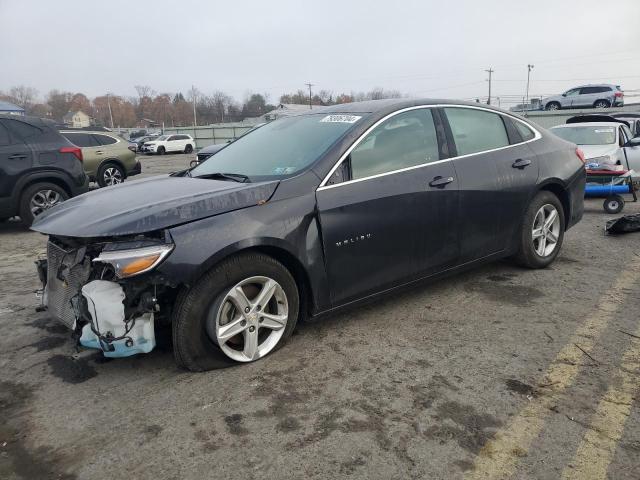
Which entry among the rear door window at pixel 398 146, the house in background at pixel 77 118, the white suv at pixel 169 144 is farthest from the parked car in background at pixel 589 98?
the house in background at pixel 77 118

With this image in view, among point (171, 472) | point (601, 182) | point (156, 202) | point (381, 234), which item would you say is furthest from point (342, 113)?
point (601, 182)

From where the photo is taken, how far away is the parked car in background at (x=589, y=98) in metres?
33.0

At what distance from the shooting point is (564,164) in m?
4.90

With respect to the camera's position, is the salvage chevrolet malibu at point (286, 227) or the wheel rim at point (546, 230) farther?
the wheel rim at point (546, 230)

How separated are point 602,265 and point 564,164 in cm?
110

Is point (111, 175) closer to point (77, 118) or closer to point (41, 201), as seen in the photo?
point (41, 201)

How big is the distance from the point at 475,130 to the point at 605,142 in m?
6.86

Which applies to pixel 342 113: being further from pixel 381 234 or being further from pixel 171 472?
pixel 171 472

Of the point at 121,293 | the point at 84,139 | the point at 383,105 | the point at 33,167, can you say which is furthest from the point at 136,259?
the point at 84,139

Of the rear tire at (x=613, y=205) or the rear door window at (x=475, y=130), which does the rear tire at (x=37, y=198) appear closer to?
the rear door window at (x=475, y=130)

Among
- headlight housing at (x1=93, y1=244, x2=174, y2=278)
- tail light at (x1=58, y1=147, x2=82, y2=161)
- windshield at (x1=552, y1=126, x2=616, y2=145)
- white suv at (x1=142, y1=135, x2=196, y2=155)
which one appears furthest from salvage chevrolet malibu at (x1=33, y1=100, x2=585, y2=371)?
Result: white suv at (x1=142, y1=135, x2=196, y2=155)

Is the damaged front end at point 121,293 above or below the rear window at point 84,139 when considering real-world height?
below

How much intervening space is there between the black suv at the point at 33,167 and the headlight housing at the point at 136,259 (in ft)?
18.9

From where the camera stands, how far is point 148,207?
2.94 m
